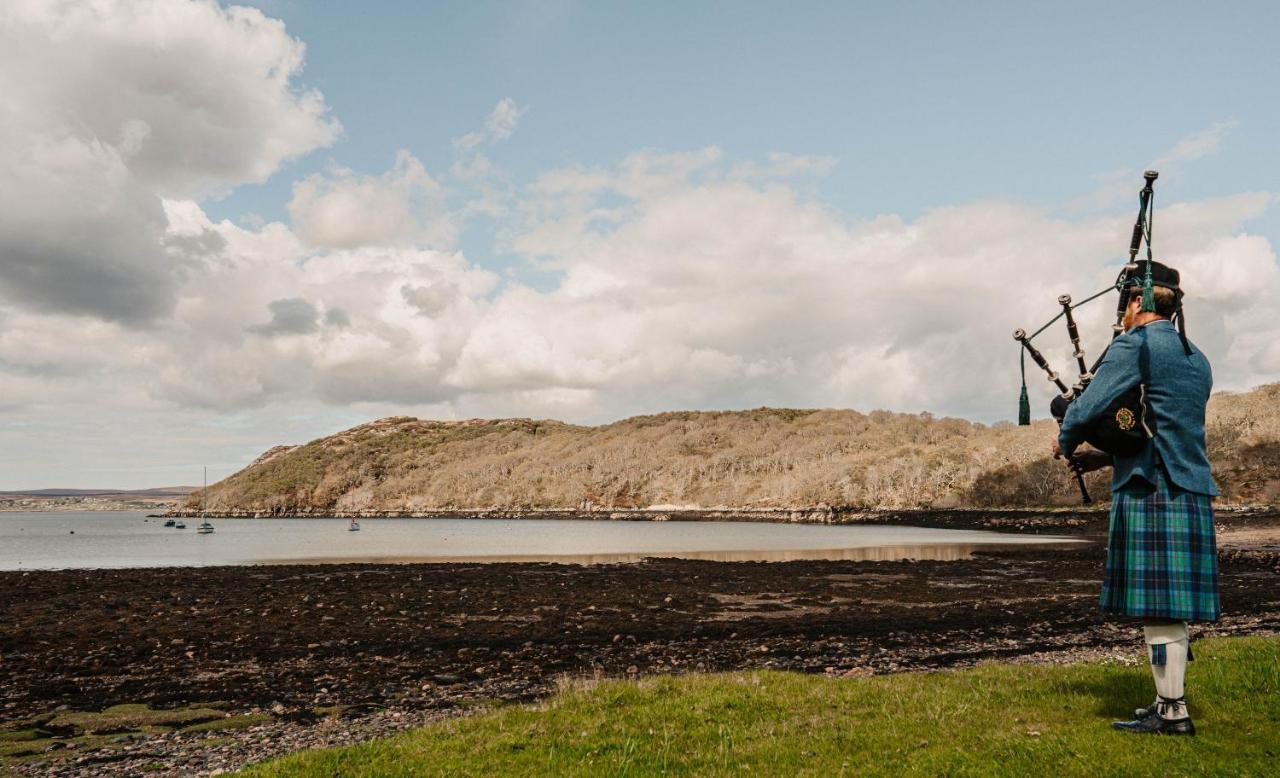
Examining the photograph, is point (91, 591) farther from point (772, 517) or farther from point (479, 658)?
point (772, 517)

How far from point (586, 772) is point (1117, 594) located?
5632 millimetres

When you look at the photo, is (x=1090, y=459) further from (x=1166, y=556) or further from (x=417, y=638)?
(x=417, y=638)

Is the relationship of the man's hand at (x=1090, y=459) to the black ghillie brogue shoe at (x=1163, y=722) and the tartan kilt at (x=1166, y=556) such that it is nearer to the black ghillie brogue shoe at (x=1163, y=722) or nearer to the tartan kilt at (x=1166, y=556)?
the tartan kilt at (x=1166, y=556)

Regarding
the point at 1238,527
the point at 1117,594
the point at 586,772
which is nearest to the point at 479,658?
the point at 586,772

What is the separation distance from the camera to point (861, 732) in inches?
358

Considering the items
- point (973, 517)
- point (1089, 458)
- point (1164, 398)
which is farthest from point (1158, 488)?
point (973, 517)

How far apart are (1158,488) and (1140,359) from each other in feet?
4.15

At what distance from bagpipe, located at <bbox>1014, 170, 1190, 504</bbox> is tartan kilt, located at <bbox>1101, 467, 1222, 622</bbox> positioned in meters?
0.47

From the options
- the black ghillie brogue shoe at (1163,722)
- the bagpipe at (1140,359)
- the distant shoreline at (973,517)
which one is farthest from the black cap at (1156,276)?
the distant shoreline at (973,517)

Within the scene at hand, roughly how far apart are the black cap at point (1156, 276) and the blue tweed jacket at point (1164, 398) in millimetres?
532

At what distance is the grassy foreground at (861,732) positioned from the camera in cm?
757

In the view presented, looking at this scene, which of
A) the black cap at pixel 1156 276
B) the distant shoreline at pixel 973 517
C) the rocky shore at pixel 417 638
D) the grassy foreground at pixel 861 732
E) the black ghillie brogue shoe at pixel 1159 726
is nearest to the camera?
the grassy foreground at pixel 861 732

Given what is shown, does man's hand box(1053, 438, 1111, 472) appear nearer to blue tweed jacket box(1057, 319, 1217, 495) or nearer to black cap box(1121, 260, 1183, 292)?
blue tweed jacket box(1057, 319, 1217, 495)

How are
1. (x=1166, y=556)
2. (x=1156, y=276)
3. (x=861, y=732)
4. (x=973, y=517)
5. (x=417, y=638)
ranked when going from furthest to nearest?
(x=973, y=517)
(x=417, y=638)
(x=861, y=732)
(x=1156, y=276)
(x=1166, y=556)
